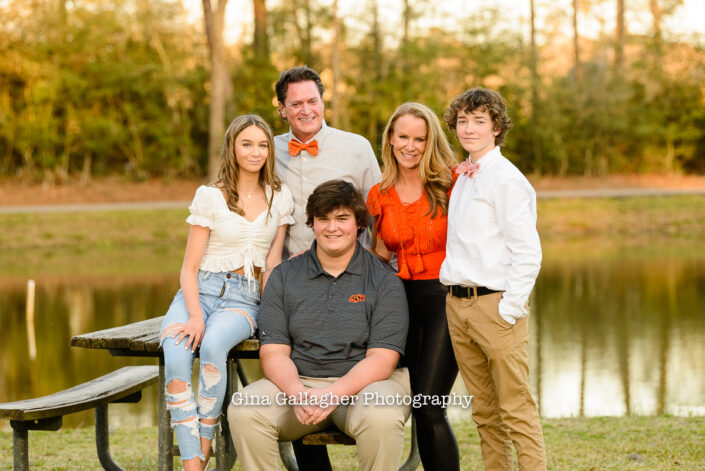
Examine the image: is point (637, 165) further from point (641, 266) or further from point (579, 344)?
point (579, 344)

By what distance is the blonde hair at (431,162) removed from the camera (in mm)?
3928

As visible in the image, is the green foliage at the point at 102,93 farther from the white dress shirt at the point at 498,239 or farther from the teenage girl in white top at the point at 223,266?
the white dress shirt at the point at 498,239

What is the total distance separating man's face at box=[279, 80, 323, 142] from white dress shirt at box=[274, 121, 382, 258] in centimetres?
7

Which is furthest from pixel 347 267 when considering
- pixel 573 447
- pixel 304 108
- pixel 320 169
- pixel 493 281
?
pixel 573 447

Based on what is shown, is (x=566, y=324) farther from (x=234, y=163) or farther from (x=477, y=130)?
(x=234, y=163)

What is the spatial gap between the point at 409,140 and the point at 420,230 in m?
0.43

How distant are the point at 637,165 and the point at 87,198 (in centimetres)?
1733

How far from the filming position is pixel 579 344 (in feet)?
28.7

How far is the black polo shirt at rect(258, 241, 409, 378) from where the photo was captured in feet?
11.9

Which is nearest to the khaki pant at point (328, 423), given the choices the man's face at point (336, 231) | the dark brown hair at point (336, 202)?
the man's face at point (336, 231)

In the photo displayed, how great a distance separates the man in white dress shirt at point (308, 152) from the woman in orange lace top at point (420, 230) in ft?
1.43

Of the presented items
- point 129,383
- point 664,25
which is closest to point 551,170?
point 664,25

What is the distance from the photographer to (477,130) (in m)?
3.71

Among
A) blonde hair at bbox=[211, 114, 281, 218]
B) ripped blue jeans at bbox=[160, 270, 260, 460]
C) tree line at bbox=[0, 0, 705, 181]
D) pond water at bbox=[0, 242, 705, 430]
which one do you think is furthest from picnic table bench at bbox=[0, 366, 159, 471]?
tree line at bbox=[0, 0, 705, 181]
